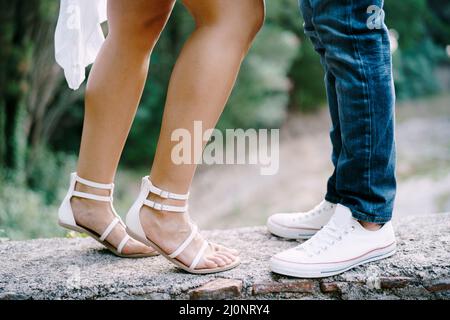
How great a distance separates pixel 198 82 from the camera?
148 cm

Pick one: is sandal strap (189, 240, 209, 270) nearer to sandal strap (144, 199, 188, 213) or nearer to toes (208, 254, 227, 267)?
toes (208, 254, 227, 267)

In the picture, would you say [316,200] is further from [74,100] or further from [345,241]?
[345,241]

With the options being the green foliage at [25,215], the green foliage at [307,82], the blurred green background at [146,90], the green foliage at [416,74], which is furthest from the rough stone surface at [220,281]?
the green foliage at [416,74]

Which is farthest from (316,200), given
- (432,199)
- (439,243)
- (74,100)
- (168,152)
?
(168,152)

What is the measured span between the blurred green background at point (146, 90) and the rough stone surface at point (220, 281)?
156cm

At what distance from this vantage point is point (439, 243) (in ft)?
5.82

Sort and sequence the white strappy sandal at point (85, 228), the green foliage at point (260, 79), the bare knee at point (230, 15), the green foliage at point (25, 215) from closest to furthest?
the bare knee at point (230, 15), the white strappy sandal at point (85, 228), the green foliage at point (25, 215), the green foliage at point (260, 79)

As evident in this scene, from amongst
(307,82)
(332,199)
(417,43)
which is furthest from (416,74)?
(332,199)

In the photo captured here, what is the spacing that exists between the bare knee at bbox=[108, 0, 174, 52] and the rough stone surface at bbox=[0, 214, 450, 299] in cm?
67

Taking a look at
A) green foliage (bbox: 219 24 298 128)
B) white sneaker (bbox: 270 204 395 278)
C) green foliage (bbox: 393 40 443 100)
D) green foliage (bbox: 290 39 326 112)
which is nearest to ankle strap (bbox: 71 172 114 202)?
white sneaker (bbox: 270 204 395 278)

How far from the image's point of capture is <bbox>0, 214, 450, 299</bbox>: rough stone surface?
1.51 m

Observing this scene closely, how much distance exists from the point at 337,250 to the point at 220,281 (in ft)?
1.13

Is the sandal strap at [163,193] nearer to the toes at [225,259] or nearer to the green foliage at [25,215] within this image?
the toes at [225,259]

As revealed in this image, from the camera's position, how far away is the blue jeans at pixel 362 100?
1.50 meters
